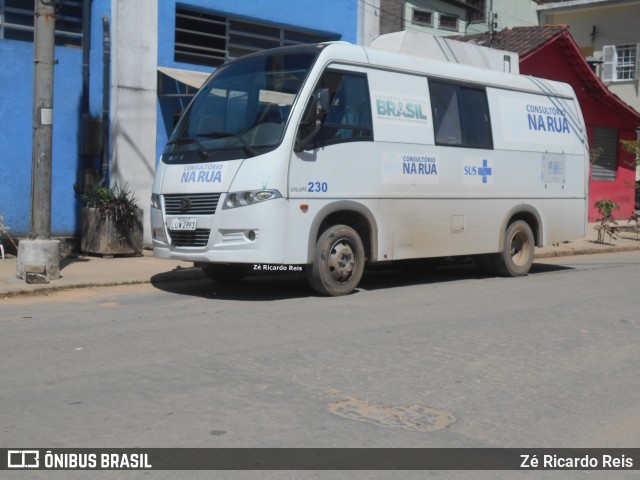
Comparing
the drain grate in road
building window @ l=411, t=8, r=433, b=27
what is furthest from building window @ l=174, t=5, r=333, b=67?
building window @ l=411, t=8, r=433, b=27

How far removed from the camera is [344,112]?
10633 mm

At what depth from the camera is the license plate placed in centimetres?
1021

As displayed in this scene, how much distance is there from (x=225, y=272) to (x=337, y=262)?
6.32ft

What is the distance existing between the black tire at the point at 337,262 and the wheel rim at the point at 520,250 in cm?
368

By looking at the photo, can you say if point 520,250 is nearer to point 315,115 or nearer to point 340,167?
point 340,167

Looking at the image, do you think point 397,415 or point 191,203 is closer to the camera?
point 397,415

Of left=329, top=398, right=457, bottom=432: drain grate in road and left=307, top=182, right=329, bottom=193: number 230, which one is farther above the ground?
left=307, top=182, right=329, bottom=193: number 230

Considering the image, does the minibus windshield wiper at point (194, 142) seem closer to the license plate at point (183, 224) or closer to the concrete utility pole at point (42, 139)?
the license plate at point (183, 224)

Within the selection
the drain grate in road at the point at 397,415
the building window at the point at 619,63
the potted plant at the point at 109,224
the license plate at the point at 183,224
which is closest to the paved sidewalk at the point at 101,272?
the potted plant at the point at 109,224

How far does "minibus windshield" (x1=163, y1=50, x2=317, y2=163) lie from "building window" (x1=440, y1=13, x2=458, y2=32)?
28.3m

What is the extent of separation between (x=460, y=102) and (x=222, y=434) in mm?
8418

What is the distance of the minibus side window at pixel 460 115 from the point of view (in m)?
12.0

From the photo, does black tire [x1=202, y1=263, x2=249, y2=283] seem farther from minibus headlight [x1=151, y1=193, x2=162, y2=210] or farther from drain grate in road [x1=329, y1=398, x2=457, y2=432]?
drain grate in road [x1=329, y1=398, x2=457, y2=432]

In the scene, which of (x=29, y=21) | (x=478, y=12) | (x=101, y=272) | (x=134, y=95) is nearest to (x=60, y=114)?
(x=134, y=95)
